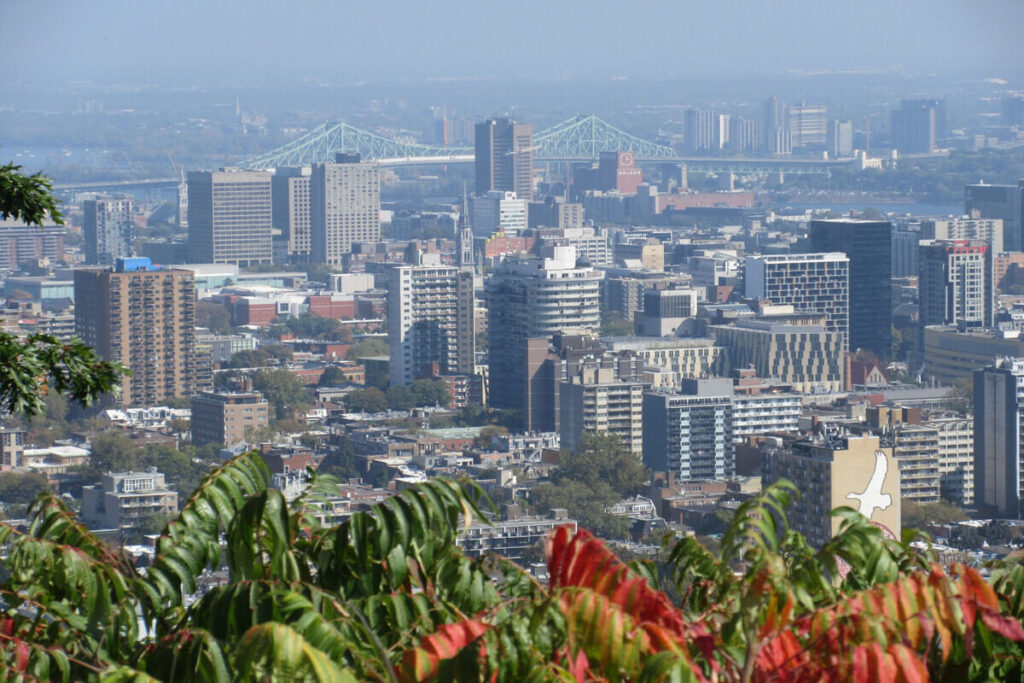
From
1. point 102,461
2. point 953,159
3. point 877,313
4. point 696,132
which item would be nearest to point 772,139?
point 696,132

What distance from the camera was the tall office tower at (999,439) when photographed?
16.3 m

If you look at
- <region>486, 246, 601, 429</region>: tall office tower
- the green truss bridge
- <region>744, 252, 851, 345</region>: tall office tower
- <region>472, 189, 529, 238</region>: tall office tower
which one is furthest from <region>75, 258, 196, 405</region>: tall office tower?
the green truss bridge

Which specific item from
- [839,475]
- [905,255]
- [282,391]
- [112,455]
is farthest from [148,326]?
[905,255]

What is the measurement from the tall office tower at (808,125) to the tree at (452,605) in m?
73.8

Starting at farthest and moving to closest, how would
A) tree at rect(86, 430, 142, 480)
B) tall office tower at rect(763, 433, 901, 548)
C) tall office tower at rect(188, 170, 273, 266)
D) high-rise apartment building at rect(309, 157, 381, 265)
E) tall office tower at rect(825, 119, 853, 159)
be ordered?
tall office tower at rect(825, 119, 853, 159) < high-rise apartment building at rect(309, 157, 381, 265) < tall office tower at rect(188, 170, 273, 266) < tree at rect(86, 430, 142, 480) < tall office tower at rect(763, 433, 901, 548)

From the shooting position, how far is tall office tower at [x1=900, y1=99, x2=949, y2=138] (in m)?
70.8

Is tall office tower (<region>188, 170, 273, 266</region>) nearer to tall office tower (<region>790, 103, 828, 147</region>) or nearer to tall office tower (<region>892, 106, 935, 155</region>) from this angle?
tall office tower (<region>892, 106, 935, 155</region>)

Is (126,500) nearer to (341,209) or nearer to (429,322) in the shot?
(429,322)

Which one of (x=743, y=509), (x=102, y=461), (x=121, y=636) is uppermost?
(x=743, y=509)

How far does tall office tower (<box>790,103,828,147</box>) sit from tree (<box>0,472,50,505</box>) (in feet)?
198

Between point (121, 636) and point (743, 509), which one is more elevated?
point (743, 509)

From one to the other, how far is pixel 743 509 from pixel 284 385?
2111 cm

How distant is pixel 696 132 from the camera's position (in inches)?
2980

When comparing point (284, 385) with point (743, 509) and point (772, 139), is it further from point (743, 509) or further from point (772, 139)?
point (772, 139)
